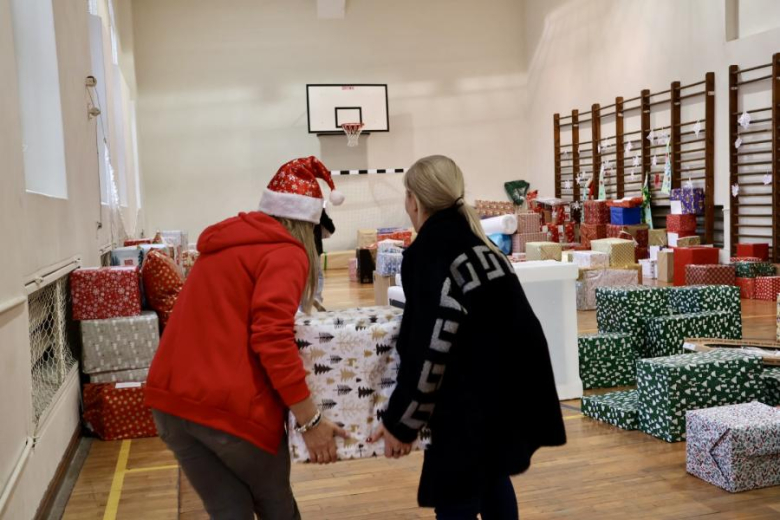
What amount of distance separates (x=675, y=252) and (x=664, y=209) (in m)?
1.79

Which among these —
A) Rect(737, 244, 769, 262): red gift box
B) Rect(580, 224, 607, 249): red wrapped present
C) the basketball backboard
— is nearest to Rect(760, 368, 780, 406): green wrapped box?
Rect(737, 244, 769, 262): red gift box

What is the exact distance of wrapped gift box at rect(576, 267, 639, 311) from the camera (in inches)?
332

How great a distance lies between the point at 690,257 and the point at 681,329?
4.93m

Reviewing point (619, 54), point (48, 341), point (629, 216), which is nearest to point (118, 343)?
point (48, 341)

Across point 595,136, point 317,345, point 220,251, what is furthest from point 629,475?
point 595,136

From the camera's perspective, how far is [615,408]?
13.6ft

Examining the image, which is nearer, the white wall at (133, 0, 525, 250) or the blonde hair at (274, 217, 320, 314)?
the blonde hair at (274, 217, 320, 314)

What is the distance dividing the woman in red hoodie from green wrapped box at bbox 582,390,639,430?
2687 millimetres

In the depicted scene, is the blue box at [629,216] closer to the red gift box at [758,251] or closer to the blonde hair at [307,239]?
the red gift box at [758,251]

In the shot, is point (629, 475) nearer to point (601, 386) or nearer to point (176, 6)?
point (601, 386)

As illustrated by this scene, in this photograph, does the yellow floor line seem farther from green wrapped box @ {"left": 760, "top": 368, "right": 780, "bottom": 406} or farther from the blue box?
the blue box

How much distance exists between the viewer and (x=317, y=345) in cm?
186

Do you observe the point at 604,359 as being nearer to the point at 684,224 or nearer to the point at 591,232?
the point at 684,224

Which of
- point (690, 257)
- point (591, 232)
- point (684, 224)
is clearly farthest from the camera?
point (591, 232)
